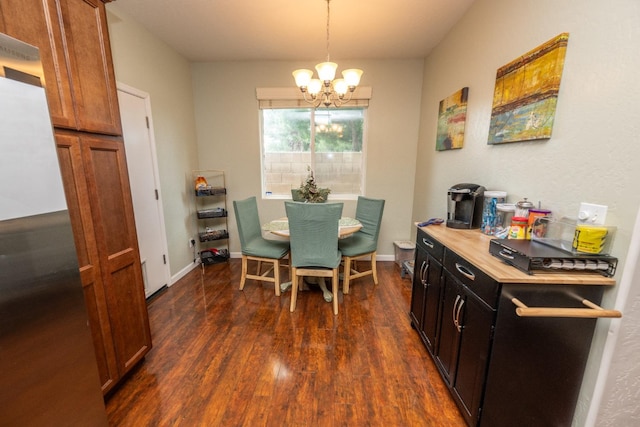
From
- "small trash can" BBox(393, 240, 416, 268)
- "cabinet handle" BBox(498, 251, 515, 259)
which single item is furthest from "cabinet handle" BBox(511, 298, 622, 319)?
"small trash can" BBox(393, 240, 416, 268)

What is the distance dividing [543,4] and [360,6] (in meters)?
1.35

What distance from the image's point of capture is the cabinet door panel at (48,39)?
37.9 inches

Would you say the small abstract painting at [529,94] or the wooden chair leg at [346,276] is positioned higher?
the small abstract painting at [529,94]

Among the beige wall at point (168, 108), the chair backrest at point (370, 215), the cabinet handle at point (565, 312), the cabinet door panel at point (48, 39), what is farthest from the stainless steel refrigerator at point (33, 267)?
the chair backrest at point (370, 215)

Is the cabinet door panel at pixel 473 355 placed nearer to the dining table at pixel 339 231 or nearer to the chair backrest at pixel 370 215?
the dining table at pixel 339 231

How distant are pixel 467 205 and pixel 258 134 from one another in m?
2.83

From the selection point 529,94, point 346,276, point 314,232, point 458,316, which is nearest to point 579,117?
point 529,94

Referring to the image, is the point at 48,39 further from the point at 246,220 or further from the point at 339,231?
the point at 339,231

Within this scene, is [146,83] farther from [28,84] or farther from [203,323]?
[203,323]

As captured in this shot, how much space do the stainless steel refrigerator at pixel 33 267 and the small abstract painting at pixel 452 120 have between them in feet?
9.05

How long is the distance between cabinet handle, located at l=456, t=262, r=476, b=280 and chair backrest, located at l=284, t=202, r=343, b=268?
3.25ft

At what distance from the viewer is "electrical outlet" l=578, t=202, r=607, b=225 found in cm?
106

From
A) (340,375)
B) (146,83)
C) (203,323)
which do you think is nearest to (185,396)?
(203,323)

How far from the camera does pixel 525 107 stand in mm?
1498
